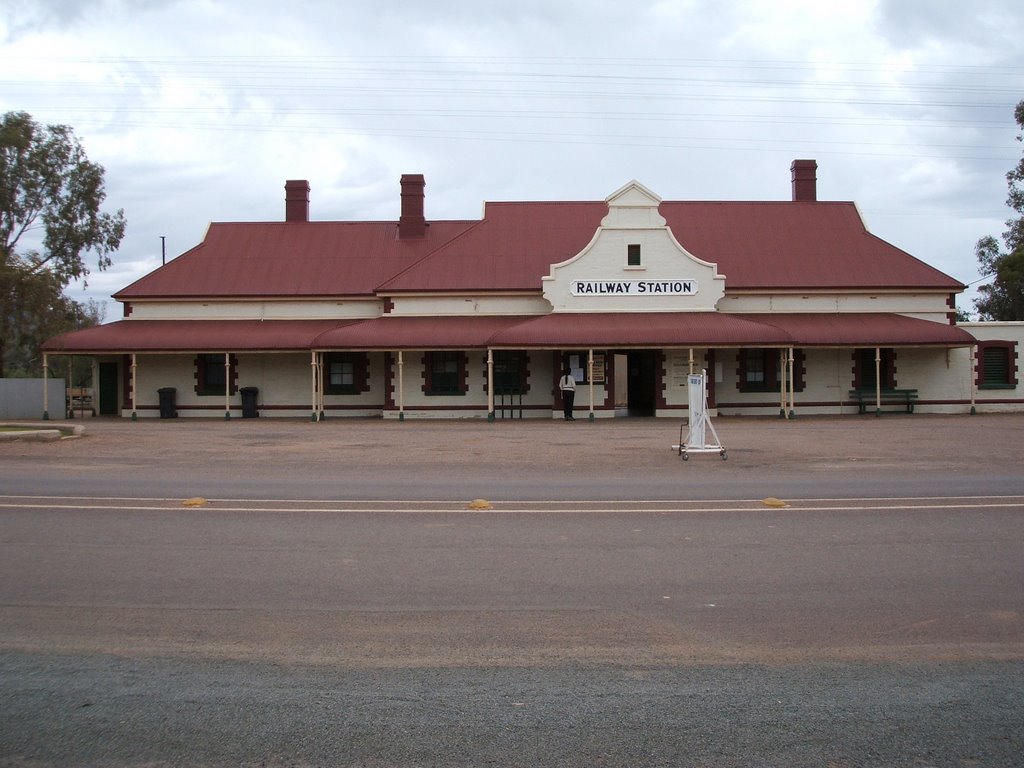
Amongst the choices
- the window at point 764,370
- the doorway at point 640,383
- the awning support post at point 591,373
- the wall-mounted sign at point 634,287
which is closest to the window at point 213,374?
the wall-mounted sign at point 634,287

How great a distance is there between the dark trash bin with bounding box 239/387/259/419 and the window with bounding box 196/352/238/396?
1124 millimetres

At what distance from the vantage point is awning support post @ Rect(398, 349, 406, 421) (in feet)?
98.5

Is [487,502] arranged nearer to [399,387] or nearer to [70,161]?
[399,387]

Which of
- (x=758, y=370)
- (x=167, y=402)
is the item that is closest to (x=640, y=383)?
(x=758, y=370)

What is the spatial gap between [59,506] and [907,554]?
9556mm

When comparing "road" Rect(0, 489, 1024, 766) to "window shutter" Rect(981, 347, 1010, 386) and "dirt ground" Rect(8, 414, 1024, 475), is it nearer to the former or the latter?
"dirt ground" Rect(8, 414, 1024, 475)

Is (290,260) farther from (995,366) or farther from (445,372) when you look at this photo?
(995,366)

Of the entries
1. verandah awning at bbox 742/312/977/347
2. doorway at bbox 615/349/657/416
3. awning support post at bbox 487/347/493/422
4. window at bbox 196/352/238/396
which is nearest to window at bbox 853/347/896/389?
verandah awning at bbox 742/312/977/347

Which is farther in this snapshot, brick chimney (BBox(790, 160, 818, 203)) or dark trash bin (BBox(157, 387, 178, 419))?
brick chimney (BBox(790, 160, 818, 203))

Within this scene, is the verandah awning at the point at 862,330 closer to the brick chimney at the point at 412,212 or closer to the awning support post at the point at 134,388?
the brick chimney at the point at 412,212

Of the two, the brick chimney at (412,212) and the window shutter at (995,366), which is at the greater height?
the brick chimney at (412,212)

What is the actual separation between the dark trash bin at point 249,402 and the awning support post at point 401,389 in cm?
554

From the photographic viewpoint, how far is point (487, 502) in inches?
452

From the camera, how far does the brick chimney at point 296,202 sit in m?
39.3
